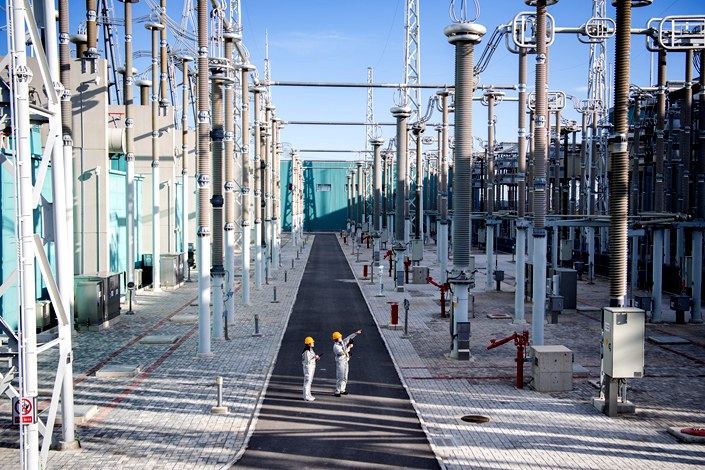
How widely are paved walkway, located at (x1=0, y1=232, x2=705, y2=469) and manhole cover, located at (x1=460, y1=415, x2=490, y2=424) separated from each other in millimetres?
191

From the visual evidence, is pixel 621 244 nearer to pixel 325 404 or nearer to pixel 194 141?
pixel 325 404

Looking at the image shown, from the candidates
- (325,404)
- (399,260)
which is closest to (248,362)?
(325,404)

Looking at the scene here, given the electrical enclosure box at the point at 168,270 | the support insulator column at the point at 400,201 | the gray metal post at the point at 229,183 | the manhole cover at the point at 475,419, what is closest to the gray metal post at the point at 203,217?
the gray metal post at the point at 229,183

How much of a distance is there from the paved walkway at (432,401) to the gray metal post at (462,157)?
224 centimetres

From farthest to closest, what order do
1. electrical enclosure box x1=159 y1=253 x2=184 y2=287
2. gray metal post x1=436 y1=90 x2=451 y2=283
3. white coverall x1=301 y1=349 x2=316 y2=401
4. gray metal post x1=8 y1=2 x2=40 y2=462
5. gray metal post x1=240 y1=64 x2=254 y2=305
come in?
electrical enclosure box x1=159 y1=253 x2=184 y2=287
gray metal post x1=436 y1=90 x2=451 y2=283
gray metal post x1=240 y1=64 x2=254 y2=305
white coverall x1=301 y1=349 x2=316 y2=401
gray metal post x1=8 y1=2 x2=40 y2=462

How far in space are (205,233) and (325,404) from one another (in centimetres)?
731

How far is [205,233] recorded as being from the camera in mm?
21688

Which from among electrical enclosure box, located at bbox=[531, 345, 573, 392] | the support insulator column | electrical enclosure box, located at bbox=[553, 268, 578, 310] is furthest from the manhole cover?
the support insulator column

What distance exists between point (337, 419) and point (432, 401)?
2606mm

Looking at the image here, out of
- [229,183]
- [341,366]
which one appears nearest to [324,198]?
[229,183]

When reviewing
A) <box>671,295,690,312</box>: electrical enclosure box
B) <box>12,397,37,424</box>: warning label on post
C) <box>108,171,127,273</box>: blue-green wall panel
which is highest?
<box>108,171,127,273</box>: blue-green wall panel

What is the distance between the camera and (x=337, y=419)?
51.5 feet

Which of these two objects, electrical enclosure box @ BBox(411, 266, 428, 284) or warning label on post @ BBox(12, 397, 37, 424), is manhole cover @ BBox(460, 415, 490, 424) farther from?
electrical enclosure box @ BBox(411, 266, 428, 284)

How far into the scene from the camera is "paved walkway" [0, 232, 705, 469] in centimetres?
1341
